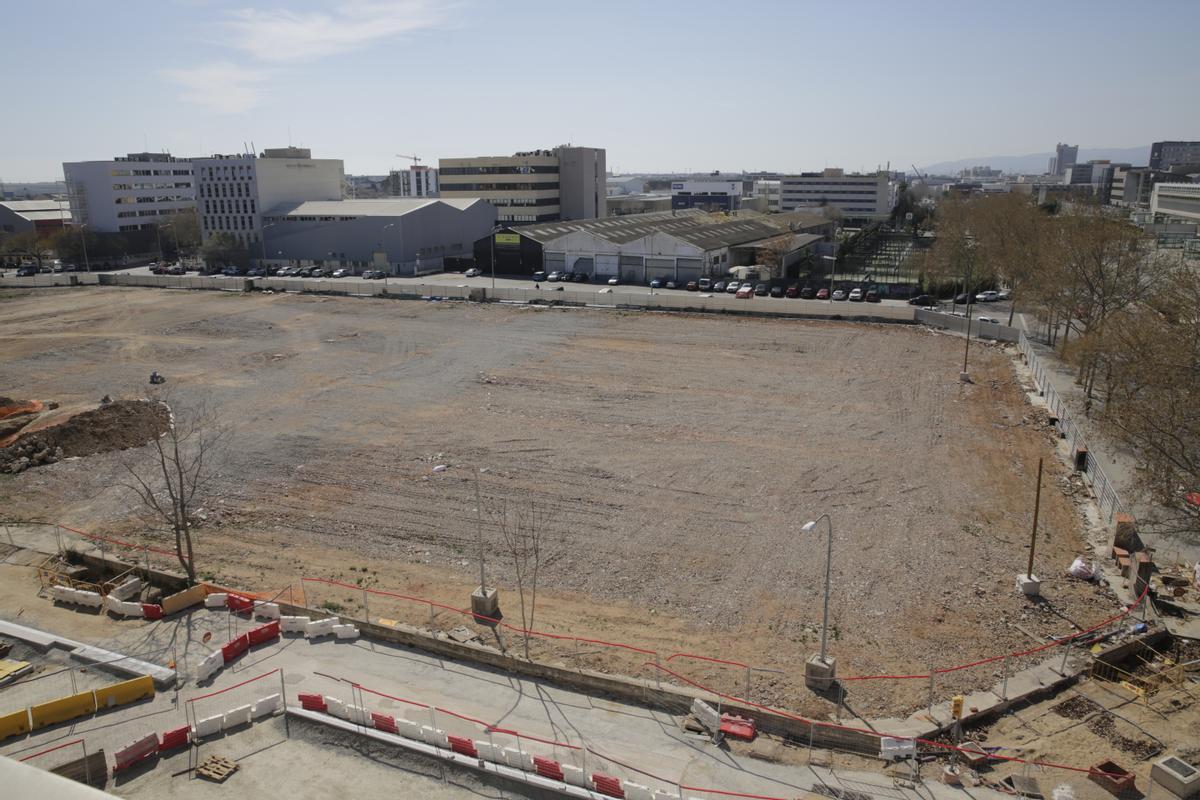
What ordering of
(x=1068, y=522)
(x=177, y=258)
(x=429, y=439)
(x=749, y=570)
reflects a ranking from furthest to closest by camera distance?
(x=177, y=258) → (x=429, y=439) → (x=1068, y=522) → (x=749, y=570)

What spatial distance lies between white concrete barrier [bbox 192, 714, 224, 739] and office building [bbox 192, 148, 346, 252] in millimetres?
75201

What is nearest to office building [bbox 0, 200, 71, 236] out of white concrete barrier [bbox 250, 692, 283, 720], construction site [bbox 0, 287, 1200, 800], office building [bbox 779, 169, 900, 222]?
construction site [bbox 0, 287, 1200, 800]

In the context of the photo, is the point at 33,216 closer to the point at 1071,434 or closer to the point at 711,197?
the point at 1071,434

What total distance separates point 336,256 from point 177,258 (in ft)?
87.5

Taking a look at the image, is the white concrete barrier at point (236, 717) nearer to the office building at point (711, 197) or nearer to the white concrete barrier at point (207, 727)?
the white concrete barrier at point (207, 727)

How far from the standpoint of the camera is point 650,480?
23.9 metres

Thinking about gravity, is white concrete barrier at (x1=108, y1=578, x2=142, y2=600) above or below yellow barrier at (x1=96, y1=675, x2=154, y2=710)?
below

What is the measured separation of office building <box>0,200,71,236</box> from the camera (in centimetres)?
9081

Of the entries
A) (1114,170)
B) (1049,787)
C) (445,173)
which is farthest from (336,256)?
(1114,170)

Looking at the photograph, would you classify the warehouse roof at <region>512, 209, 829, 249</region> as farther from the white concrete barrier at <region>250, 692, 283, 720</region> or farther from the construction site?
the white concrete barrier at <region>250, 692, 283, 720</region>

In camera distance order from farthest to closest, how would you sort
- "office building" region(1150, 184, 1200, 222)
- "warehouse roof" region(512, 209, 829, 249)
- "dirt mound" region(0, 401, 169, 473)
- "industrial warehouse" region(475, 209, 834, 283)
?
"office building" region(1150, 184, 1200, 222) < "warehouse roof" region(512, 209, 829, 249) < "industrial warehouse" region(475, 209, 834, 283) < "dirt mound" region(0, 401, 169, 473)

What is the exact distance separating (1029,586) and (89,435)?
29717mm

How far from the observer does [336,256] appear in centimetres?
7456

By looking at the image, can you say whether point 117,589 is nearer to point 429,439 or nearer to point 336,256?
point 429,439
